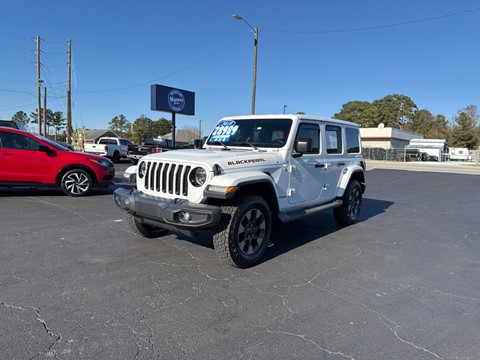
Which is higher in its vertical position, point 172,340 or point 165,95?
point 165,95

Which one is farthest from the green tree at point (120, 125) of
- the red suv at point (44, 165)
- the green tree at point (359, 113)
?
the red suv at point (44, 165)

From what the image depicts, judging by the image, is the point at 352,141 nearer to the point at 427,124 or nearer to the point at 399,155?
the point at 399,155

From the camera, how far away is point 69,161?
852 centimetres

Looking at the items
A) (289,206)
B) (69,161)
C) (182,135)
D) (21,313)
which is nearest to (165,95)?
(69,161)

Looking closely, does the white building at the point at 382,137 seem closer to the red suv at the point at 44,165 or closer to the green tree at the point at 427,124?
the green tree at the point at 427,124

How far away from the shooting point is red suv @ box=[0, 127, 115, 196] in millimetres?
8055

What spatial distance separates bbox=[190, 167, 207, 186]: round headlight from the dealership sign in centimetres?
2001

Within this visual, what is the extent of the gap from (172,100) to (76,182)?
1639 centimetres

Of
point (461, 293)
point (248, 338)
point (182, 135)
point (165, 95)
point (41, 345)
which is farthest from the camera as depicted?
point (182, 135)

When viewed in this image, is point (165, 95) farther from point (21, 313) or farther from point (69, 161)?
point (21, 313)

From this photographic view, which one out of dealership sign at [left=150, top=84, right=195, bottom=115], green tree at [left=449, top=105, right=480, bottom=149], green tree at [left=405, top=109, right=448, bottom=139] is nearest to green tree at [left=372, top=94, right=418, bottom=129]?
green tree at [left=405, top=109, right=448, bottom=139]

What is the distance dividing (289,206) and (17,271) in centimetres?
340

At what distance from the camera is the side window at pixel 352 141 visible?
6.71m

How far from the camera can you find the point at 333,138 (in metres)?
6.16
